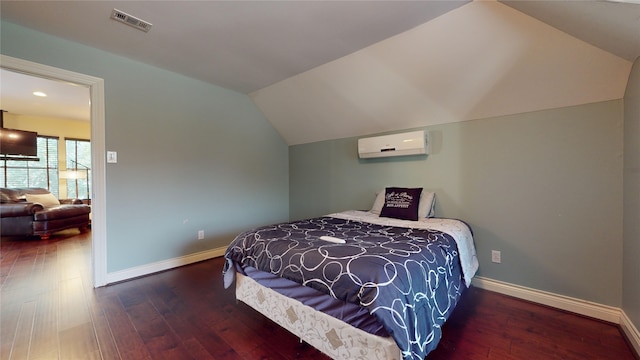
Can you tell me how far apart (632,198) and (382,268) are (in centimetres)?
184

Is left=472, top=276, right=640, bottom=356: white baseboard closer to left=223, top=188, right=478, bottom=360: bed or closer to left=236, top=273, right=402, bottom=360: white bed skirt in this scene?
left=223, top=188, right=478, bottom=360: bed

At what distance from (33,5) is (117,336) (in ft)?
7.95

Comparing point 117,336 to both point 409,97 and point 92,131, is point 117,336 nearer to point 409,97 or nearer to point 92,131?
point 92,131

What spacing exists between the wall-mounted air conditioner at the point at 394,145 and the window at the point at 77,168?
6561 mm

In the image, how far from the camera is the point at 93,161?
2.43m

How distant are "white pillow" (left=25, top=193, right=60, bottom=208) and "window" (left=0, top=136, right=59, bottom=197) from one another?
1149mm

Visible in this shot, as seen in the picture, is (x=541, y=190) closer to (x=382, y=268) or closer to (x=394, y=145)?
(x=394, y=145)

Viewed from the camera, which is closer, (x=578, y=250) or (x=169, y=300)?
(x=578, y=250)

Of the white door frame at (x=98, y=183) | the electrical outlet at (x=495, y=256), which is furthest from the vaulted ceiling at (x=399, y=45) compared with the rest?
the electrical outlet at (x=495, y=256)

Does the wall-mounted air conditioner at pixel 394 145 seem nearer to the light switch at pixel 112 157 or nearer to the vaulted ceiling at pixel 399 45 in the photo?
the vaulted ceiling at pixel 399 45

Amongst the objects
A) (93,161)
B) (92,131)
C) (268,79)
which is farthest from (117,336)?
(268,79)

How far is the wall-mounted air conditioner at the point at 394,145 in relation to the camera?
2.70 m

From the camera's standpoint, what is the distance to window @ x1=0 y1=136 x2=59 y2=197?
5227 mm

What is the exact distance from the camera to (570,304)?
1993 mm
